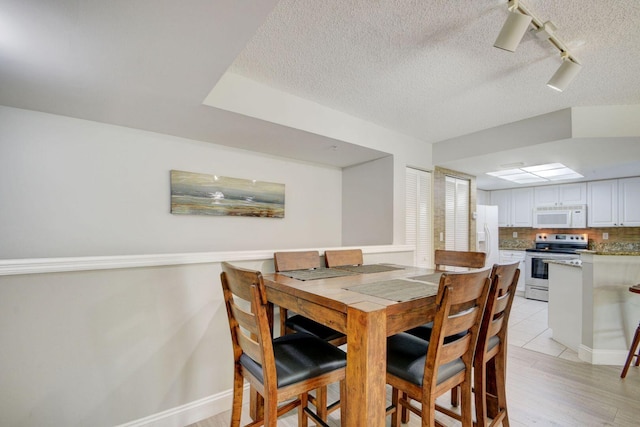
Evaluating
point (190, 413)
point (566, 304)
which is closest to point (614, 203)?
point (566, 304)

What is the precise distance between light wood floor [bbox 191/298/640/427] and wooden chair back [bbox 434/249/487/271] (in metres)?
0.99

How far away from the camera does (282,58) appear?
201cm

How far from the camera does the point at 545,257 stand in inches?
193

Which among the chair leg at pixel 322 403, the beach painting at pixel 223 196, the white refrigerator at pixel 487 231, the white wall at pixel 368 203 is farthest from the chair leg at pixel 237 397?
the white refrigerator at pixel 487 231

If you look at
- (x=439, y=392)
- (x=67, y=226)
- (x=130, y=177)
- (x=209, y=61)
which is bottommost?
(x=439, y=392)

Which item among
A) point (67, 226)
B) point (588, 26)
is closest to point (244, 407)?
point (67, 226)

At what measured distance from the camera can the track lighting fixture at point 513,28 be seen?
57.8 inches

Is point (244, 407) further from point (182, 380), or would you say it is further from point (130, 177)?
point (130, 177)

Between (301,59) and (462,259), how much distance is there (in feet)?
6.36

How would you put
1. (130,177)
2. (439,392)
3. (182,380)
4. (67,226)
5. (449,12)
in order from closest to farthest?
(439,392), (449,12), (182,380), (67,226), (130,177)

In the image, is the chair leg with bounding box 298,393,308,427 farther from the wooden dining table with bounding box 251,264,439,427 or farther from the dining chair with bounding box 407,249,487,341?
the dining chair with bounding box 407,249,487,341

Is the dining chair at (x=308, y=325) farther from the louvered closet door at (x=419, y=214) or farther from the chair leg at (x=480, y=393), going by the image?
the louvered closet door at (x=419, y=214)

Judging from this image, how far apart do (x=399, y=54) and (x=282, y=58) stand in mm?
812

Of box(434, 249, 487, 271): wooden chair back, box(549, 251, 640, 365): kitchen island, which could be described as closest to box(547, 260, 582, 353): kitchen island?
box(549, 251, 640, 365): kitchen island
